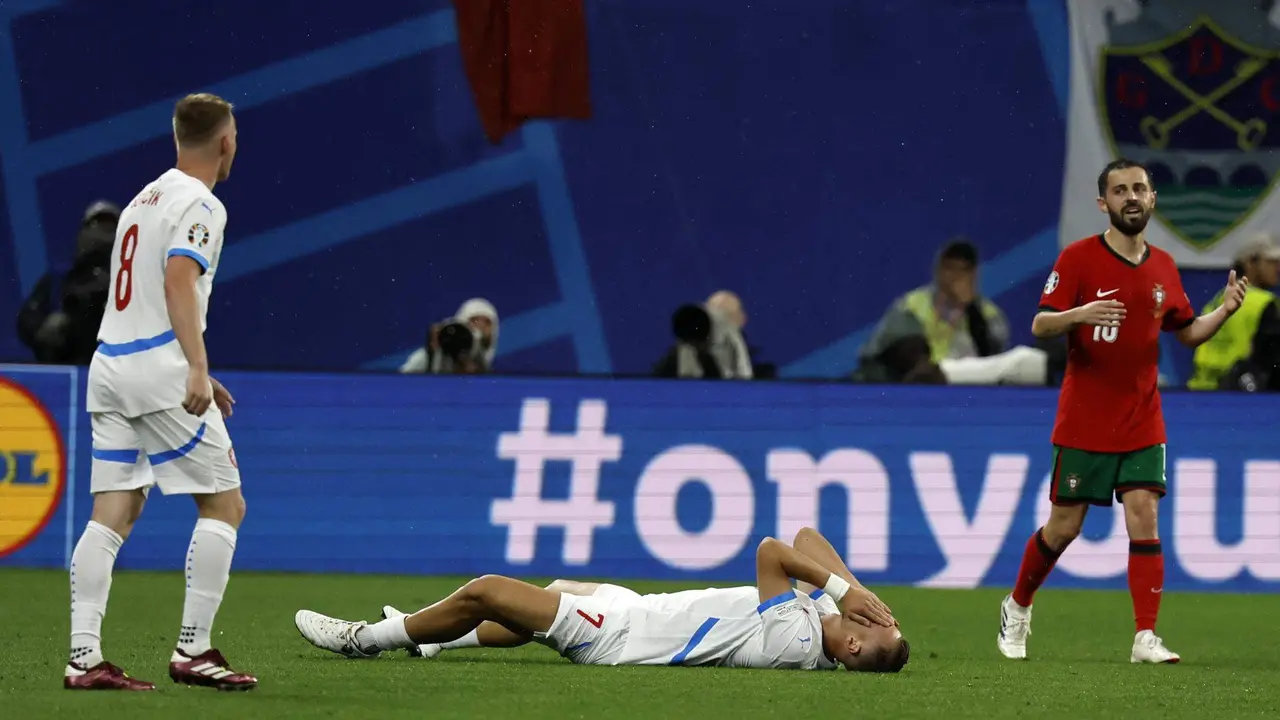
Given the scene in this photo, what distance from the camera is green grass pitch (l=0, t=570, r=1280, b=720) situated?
5.59 m

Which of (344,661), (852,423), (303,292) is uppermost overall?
(303,292)

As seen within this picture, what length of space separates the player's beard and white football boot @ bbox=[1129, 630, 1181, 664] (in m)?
1.56

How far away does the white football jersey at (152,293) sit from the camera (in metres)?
5.61

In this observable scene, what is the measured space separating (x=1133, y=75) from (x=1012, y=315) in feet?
7.00

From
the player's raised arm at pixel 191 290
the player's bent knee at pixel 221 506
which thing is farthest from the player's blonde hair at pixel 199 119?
the player's bent knee at pixel 221 506

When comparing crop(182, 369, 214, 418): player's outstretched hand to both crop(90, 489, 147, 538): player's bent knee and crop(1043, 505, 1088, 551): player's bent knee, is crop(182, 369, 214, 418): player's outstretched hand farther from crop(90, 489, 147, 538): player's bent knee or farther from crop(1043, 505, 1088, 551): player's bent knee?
crop(1043, 505, 1088, 551): player's bent knee

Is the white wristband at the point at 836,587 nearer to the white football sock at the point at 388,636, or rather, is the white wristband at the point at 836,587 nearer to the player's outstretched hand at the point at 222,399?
the white football sock at the point at 388,636

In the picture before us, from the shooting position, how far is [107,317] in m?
5.75

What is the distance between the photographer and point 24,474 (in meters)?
11.0

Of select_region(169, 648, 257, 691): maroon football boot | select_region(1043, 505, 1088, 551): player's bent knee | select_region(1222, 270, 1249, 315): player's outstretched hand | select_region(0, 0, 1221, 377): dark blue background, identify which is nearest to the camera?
select_region(169, 648, 257, 691): maroon football boot

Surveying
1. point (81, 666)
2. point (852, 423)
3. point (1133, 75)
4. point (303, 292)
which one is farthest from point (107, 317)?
point (1133, 75)

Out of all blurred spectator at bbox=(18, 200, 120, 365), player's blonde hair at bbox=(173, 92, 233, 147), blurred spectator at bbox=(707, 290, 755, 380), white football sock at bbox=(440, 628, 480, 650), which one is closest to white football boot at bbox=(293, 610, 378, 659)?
white football sock at bbox=(440, 628, 480, 650)

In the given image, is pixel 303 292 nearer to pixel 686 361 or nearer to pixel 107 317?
pixel 686 361

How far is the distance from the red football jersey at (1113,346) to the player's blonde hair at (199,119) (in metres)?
3.51
